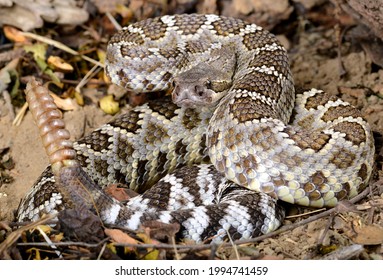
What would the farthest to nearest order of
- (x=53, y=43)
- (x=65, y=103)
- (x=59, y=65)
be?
(x=53, y=43) < (x=59, y=65) < (x=65, y=103)

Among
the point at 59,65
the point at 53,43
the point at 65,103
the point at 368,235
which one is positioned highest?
the point at 53,43

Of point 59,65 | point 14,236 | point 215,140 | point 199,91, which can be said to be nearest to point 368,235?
point 215,140

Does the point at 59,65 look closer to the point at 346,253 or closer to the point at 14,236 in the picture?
the point at 14,236

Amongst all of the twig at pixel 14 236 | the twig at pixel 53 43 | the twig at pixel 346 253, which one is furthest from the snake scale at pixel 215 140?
the twig at pixel 53 43

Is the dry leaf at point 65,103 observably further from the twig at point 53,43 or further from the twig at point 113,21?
the twig at point 113,21

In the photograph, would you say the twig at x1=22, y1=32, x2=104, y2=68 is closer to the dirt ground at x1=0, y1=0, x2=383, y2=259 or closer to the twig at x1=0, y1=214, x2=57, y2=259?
the dirt ground at x1=0, y1=0, x2=383, y2=259

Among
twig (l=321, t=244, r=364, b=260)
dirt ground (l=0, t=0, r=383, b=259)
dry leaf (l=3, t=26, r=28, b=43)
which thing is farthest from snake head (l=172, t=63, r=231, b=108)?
→ dry leaf (l=3, t=26, r=28, b=43)

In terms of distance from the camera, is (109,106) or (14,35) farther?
(14,35)
